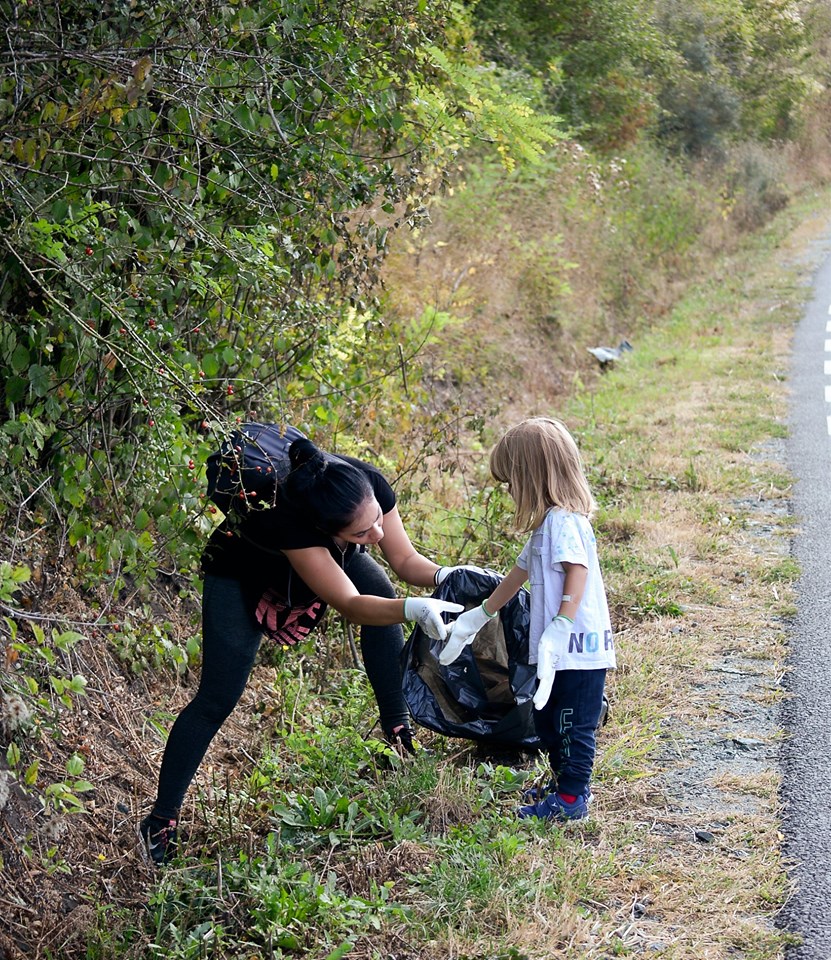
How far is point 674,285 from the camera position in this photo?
17.2m

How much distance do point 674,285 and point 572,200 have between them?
10.9 ft

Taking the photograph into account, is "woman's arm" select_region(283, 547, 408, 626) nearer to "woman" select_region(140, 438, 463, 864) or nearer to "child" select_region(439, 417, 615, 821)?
"woman" select_region(140, 438, 463, 864)

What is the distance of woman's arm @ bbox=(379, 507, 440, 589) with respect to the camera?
13.9 feet

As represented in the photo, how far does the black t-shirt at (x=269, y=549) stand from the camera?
3725mm

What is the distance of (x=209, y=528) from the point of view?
5.03 m

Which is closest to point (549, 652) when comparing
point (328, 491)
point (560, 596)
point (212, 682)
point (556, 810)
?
point (560, 596)

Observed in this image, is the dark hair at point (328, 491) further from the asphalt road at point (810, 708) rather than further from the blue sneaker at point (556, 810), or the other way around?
the asphalt road at point (810, 708)

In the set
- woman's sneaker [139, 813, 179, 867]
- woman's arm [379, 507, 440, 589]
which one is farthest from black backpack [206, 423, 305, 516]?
woman's sneaker [139, 813, 179, 867]

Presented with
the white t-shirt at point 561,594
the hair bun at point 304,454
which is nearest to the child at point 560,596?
the white t-shirt at point 561,594

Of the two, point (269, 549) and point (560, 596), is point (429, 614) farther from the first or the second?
point (269, 549)

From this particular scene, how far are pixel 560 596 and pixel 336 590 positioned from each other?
2.46 feet

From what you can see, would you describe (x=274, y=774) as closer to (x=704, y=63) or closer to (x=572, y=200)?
(x=572, y=200)

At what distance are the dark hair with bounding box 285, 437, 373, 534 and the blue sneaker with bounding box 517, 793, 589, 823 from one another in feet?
3.82

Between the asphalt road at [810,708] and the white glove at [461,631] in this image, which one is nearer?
the asphalt road at [810,708]
